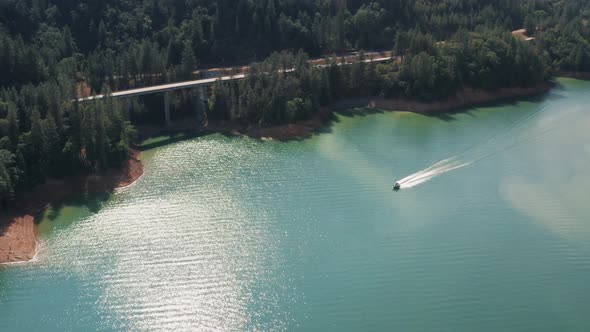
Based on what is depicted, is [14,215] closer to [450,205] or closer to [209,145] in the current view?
[209,145]

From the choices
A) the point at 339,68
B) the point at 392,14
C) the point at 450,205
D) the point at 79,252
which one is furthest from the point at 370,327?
the point at 392,14

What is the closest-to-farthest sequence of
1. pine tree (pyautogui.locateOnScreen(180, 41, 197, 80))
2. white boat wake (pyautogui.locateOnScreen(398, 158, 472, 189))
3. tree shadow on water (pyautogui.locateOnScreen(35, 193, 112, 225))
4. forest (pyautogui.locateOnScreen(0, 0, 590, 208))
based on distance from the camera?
tree shadow on water (pyautogui.locateOnScreen(35, 193, 112, 225)) → white boat wake (pyautogui.locateOnScreen(398, 158, 472, 189)) → forest (pyautogui.locateOnScreen(0, 0, 590, 208)) → pine tree (pyautogui.locateOnScreen(180, 41, 197, 80))

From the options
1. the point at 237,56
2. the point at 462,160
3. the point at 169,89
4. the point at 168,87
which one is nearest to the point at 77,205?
the point at 169,89

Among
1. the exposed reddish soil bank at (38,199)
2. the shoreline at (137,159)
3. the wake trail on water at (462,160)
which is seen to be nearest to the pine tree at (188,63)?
the shoreline at (137,159)

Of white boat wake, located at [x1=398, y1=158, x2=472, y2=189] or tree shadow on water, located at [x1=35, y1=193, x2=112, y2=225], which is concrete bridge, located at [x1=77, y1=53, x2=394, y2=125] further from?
white boat wake, located at [x1=398, y1=158, x2=472, y2=189]

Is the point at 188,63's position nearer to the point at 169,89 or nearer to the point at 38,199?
the point at 169,89

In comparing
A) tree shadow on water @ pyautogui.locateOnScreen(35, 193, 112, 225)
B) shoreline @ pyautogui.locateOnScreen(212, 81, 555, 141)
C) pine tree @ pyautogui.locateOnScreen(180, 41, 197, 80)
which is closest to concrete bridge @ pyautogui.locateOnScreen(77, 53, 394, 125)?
pine tree @ pyautogui.locateOnScreen(180, 41, 197, 80)

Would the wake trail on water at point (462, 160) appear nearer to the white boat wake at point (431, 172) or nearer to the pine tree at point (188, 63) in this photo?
the white boat wake at point (431, 172)
